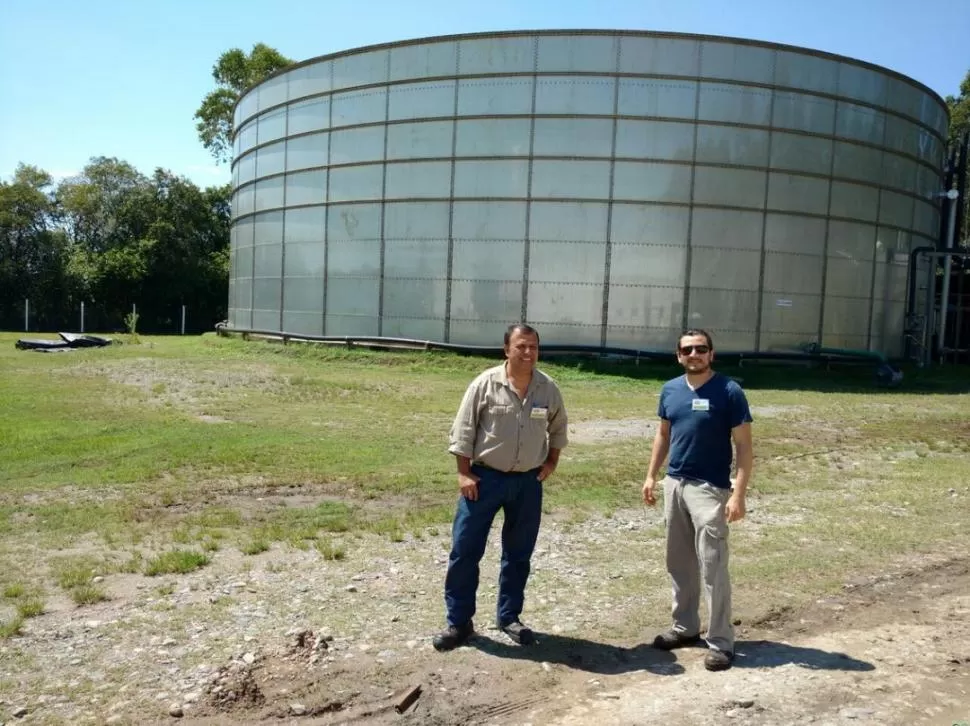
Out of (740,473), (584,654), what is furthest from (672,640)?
(740,473)

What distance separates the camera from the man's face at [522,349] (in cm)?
505

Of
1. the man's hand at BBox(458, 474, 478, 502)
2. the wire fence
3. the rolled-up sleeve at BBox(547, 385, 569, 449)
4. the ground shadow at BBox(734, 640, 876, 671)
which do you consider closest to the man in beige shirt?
the man's hand at BBox(458, 474, 478, 502)

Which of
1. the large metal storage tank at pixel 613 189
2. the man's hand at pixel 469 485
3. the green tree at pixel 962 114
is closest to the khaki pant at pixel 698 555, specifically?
the man's hand at pixel 469 485

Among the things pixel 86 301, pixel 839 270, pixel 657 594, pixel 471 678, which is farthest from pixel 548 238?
pixel 86 301

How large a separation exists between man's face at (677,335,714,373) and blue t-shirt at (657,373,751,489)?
4.8 inches

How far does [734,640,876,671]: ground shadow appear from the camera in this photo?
479 centimetres

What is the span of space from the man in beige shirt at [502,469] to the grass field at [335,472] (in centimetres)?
189

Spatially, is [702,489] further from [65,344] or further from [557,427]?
[65,344]

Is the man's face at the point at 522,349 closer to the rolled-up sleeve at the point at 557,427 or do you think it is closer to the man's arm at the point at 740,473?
the rolled-up sleeve at the point at 557,427

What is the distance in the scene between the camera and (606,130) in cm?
2367

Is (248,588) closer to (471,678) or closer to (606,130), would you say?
(471,678)

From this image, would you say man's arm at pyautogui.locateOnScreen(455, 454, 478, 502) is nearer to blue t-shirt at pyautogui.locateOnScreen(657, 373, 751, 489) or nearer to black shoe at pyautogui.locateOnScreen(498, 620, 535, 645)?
black shoe at pyautogui.locateOnScreen(498, 620, 535, 645)

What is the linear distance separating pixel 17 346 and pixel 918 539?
29.3m

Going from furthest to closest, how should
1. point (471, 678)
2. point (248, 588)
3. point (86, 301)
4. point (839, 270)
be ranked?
1. point (86, 301)
2. point (839, 270)
3. point (248, 588)
4. point (471, 678)
